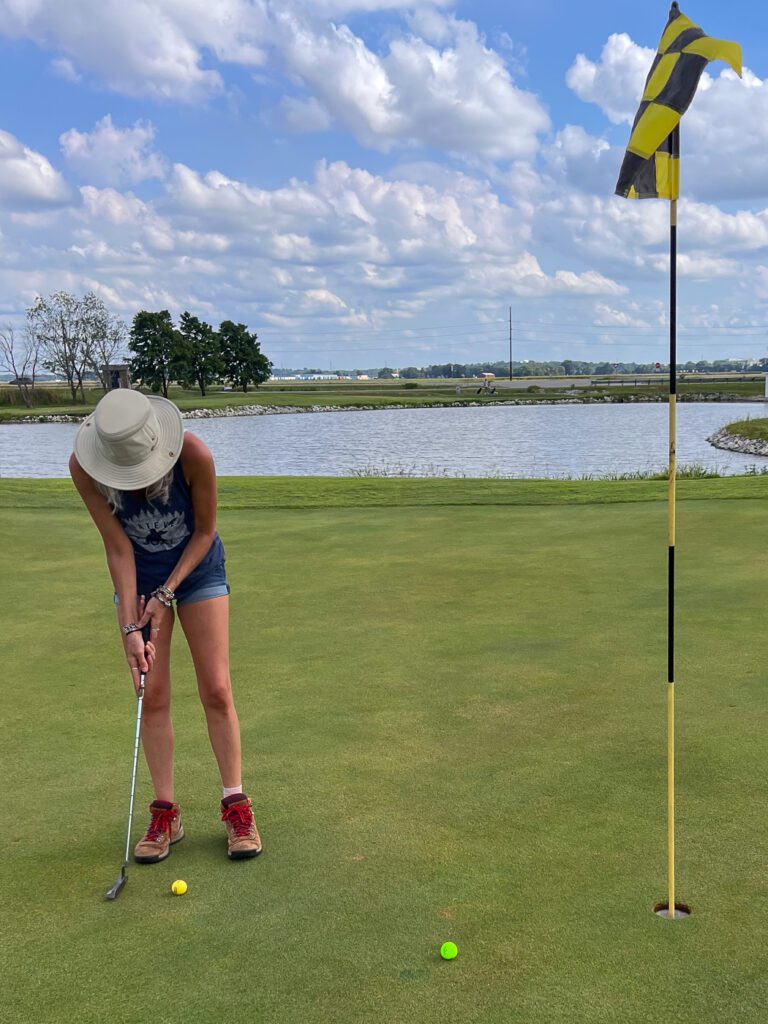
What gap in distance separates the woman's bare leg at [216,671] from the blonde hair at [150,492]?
1.48 ft

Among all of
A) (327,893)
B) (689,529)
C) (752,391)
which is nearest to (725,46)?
(327,893)

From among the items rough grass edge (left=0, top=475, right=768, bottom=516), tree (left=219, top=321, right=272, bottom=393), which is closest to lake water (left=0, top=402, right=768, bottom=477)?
rough grass edge (left=0, top=475, right=768, bottom=516)

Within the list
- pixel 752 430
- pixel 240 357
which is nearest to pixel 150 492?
pixel 752 430

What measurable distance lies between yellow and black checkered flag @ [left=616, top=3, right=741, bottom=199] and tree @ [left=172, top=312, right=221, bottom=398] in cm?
8939

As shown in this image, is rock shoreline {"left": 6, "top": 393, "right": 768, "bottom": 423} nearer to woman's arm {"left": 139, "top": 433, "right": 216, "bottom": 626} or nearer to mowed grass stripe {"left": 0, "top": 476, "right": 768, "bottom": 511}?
mowed grass stripe {"left": 0, "top": 476, "right": 768, "bottom": 511}

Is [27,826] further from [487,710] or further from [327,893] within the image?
[487,710]

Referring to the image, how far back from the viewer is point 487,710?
496 centimetres

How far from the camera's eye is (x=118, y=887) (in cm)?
331

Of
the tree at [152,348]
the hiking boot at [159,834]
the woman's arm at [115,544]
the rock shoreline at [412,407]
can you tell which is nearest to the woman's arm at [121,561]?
the woman's arm at [115,544]

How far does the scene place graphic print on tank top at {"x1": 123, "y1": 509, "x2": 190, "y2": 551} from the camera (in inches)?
142

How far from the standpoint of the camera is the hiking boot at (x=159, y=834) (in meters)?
3.55

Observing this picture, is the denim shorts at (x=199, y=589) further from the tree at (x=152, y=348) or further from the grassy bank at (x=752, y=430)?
the tree at (x=152, y=348)

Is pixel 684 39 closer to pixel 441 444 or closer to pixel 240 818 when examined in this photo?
pixel 240 818

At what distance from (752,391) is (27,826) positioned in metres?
91.9
